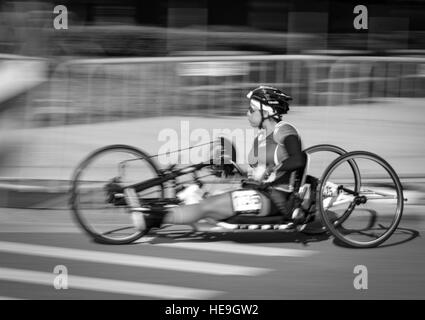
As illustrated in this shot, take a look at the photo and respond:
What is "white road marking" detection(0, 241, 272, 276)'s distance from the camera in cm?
700

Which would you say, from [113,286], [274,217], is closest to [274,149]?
[274,217]

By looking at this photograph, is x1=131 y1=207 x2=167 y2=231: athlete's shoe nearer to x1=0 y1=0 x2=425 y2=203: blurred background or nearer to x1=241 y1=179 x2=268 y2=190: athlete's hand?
x1=241 y1=179 x2=268 y2=190: athlete's hand

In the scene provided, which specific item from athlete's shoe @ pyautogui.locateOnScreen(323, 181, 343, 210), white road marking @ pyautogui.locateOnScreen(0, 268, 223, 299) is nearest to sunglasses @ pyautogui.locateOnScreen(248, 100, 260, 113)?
athlete's shoe @ pyautogui.locateOnScreen(323, 181, 343, 210)

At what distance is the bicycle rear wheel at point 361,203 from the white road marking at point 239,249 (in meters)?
0.36

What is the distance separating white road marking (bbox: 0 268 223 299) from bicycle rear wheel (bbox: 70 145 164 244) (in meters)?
0.88

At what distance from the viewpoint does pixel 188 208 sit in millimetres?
7434

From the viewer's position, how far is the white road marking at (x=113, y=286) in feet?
20.9

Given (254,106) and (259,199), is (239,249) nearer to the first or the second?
(259,199)

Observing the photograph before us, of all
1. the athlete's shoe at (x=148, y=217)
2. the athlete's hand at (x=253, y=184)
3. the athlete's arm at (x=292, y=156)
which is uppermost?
the athlete's arm at (x=292, y=156)

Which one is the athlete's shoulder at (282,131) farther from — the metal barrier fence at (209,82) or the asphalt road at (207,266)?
the metal barrier fence at (209,82)

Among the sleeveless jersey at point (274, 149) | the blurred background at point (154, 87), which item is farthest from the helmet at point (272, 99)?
the blurred background at point (154, 87)

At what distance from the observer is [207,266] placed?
7125 mm

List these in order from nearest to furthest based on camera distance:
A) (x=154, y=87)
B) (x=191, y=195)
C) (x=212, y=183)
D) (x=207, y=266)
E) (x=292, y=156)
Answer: (x=207, y=266) < (x=292, y=156) < (x=191, y=195) < (x=212, y=183) < (x=154, y=87)

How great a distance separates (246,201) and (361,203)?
1036 millimetres
